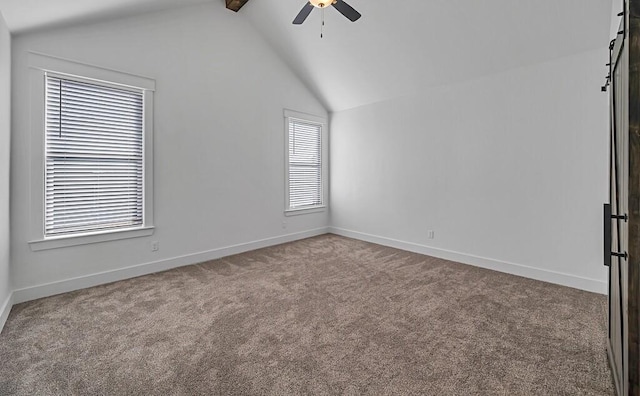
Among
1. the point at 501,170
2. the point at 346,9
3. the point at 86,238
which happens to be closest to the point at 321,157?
the point at 501,170

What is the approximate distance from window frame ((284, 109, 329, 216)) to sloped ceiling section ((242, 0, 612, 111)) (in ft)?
2.06

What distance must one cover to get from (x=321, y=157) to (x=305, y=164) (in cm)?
45

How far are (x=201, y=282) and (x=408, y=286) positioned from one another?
2366 mm

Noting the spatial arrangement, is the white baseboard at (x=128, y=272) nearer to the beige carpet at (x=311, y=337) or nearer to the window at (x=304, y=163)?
the beige carpet at (x=311, y=337)

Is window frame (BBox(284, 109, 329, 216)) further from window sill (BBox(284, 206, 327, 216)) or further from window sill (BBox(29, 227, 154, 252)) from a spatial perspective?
window sill (BBox(29, 227, 154, 252))

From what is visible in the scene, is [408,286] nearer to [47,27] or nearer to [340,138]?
[340,138]

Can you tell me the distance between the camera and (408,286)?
131 inches

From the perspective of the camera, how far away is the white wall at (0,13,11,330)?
2.49 metres

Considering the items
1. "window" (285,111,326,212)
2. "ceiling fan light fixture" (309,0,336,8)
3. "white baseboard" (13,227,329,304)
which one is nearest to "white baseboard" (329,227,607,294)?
"window" (285,111,326,212)

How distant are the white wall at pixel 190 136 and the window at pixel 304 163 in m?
0.22

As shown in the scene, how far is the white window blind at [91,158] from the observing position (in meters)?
3.10

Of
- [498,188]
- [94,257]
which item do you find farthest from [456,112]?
[94,257]

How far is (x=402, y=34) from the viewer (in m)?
3.77

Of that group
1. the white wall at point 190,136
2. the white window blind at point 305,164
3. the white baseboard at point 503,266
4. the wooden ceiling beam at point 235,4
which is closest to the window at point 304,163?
the white window blind at point 305,164
